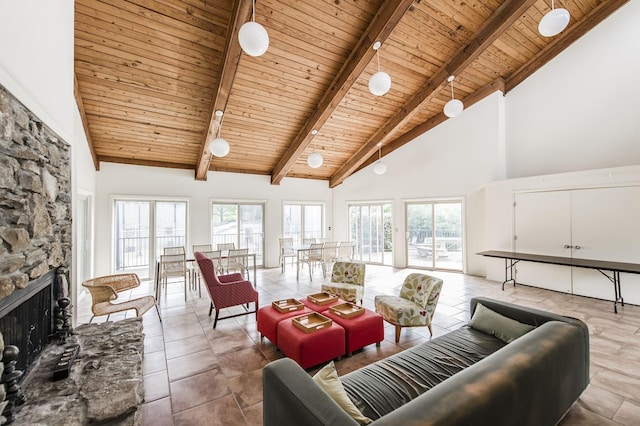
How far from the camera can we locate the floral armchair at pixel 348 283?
402 centimetres

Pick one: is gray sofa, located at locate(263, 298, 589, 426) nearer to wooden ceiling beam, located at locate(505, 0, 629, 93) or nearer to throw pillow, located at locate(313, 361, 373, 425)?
throw pillow, located at locate(313, 361, 373, 425)

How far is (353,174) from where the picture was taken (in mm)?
8680

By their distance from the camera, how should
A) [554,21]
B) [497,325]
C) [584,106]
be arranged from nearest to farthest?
[497,325] → [554,21] → [584,106]

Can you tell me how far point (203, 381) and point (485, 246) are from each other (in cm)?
613

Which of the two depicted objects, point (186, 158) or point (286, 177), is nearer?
point (186, 158)

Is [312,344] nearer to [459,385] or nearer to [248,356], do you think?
[248,356]

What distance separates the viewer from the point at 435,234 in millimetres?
7066

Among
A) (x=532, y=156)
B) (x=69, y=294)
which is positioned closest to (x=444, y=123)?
(x=532, y=156)

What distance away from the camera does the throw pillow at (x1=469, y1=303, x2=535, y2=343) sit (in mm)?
2279

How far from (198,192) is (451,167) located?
6.33 meters

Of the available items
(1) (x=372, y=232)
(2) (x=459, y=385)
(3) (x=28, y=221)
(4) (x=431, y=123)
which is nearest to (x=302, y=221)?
(1) (x=372, y=232)

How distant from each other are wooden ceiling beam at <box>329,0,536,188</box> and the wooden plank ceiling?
0.02 metres

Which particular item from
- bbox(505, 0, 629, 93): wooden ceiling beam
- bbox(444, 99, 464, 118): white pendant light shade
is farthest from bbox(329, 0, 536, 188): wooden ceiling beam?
bbox(505, 0, 629, 93): wooden ceiling beam

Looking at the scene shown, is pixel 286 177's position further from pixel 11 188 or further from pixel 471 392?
pixel 471 392
